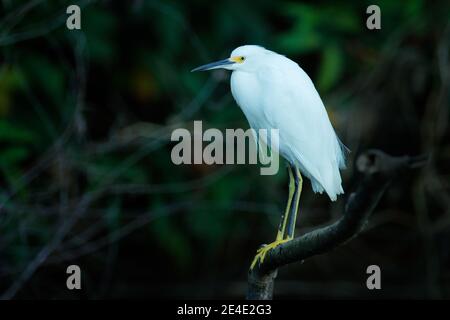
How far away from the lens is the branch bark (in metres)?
0.71

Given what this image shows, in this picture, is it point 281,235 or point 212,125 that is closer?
point 281,235

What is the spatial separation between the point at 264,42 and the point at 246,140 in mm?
503

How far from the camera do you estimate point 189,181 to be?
8.56ft

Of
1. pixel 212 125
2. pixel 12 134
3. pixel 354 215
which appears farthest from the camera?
pixel 212 125

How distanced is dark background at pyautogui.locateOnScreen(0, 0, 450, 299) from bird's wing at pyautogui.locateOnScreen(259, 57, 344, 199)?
0.99 m

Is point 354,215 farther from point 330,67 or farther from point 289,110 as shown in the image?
point 330,67

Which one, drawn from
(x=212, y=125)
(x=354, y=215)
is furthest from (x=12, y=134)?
(x=354, y=215)

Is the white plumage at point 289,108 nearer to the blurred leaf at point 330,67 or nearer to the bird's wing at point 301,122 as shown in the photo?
the bird's wing at point 301,122

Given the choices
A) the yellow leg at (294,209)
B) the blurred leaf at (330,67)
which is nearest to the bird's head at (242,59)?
the yellow leg at (294,209)

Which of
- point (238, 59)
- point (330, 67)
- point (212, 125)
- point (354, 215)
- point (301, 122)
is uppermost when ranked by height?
point (330, 67)

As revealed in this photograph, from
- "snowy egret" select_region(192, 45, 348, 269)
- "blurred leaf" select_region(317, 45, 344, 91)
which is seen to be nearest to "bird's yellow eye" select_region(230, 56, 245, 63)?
"snowy egret" select_region(192, 45, 348, 269)

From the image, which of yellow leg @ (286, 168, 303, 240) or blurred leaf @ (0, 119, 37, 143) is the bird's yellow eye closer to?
yellow leg @ (286, 168, 303, 240)

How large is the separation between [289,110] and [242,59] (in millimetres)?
132

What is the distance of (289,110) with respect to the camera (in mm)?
1349
